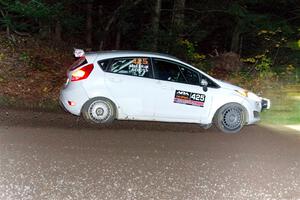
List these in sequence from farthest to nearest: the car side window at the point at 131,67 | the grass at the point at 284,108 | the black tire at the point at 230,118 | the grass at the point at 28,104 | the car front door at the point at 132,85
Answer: the grass at the point at 284,108
the grass at the point at 28,104
the black tire at the point at 230,118
the car side window at the point at 131,67
the car front door at the point at 132,85

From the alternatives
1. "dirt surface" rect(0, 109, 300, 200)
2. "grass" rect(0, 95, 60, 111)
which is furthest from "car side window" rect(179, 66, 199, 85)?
"grass" rect(0, 95, 60, 111)

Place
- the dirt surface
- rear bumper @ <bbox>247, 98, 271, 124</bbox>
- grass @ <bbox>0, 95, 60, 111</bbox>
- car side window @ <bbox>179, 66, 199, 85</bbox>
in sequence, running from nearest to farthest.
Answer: the dirt surface
car side window @ <bbox>179, 66, 199, 85</bbox>
rear bumper @ <bbox>247, 98, 271, 124</bbox>
grass @ <bbox>0, 95, 60, 111</bbox>

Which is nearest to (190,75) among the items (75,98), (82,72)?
(82,72)

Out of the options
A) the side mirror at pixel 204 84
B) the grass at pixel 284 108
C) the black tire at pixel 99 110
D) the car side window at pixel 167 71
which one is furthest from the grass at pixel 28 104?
the grass at pixel 284 108

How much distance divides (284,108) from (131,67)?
5.40 metres

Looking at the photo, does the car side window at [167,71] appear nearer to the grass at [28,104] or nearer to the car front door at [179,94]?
the car front door at [179,94]

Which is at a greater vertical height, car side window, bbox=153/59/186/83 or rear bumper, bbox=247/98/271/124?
car side window, bbox=153/59/186/83

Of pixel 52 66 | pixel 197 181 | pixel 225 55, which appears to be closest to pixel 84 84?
pixel 197 181

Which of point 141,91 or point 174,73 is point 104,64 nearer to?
point 141,91

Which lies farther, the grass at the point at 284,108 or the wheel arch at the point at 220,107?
the grass at the point at 284,108

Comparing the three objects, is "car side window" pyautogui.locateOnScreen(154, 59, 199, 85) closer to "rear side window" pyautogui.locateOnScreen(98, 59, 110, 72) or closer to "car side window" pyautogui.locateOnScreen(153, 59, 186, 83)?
"car side window" pyautogui.locateOnScreen(153, 59, 186, 83)

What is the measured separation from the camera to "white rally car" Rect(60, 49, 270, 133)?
36.6 ft

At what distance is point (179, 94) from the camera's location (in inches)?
442

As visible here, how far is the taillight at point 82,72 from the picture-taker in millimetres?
11188
